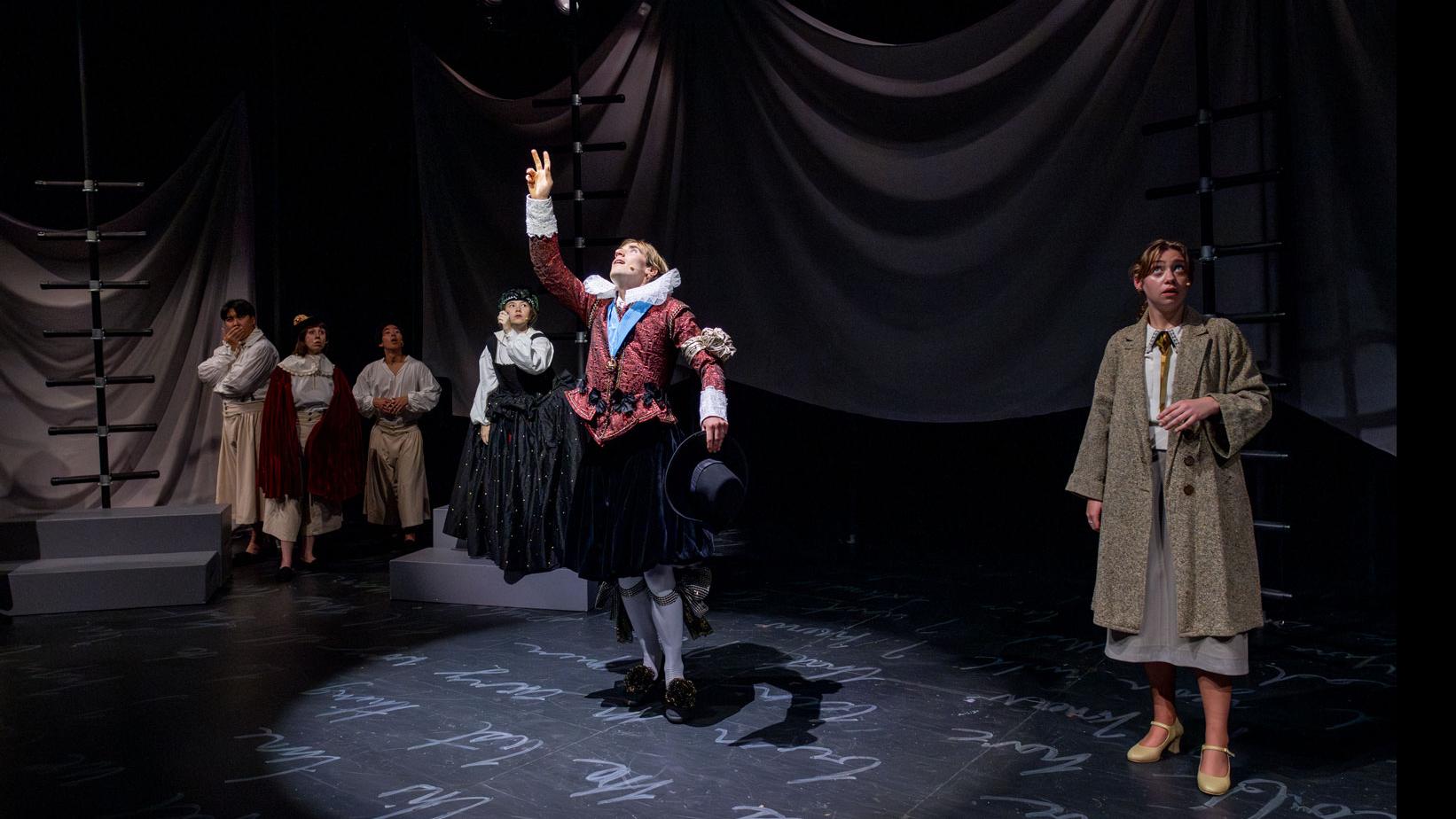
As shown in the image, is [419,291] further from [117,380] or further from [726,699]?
[726,699]

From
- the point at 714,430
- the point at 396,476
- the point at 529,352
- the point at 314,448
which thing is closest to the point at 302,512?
the point at 314,448

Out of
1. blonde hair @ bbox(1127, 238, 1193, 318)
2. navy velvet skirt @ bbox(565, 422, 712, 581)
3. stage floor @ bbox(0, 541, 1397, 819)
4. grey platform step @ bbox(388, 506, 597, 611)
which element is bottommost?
stage floor @ bbox(0, 541, 1397, 819)

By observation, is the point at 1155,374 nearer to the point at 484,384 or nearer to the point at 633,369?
the point at 633,369

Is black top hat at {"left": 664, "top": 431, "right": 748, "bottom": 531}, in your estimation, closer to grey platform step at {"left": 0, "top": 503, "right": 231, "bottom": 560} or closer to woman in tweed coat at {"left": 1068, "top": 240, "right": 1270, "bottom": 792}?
woman in tweed coat at {"left": 1068, "top": 240, "right": 1270, "bottom": 792}

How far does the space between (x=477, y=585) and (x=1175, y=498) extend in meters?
3.29

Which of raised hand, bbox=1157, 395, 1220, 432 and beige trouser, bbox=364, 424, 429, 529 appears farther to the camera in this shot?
beige trouser, bbox=364, 424, 429, 529

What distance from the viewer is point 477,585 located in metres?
5.07

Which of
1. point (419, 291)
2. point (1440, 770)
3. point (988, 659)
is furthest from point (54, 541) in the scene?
point (1440, 770)

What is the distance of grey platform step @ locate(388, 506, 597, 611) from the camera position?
4.88 meters

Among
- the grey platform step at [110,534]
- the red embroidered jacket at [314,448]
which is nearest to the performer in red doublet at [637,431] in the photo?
the grey platform step at [110,534]

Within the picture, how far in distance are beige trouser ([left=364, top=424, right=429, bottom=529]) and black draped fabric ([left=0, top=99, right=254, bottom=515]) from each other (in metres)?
0.97

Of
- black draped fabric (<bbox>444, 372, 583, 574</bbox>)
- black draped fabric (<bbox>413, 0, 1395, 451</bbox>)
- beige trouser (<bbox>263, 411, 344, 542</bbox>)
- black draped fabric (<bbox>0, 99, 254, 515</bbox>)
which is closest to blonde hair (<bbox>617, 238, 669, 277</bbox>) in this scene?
black draped fabric (<bbox>444, 372, 583, 574</bbox>)

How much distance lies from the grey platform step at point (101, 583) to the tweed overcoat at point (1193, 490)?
415 cm

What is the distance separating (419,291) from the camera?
7.46m
